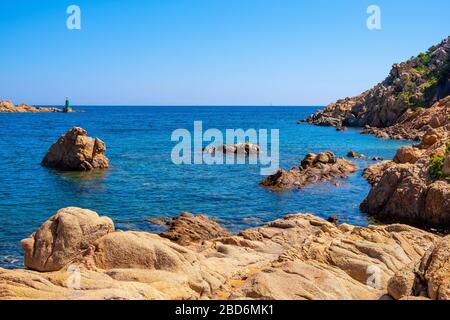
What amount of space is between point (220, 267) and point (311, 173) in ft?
99.1

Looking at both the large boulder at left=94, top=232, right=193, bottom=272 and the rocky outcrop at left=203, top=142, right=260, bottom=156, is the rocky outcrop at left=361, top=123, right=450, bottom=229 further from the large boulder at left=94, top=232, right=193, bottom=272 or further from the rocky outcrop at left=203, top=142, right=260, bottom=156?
the rocky outcrop at left=203, top=142, right=260, bottom=156

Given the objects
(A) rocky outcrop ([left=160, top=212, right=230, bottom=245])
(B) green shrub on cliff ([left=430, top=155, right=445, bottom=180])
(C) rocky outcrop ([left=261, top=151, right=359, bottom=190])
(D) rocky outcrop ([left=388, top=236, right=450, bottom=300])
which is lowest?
(A) rocky outcrop ([left=160, top=212, right=230, bottom=245])

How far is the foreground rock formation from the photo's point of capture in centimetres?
1270

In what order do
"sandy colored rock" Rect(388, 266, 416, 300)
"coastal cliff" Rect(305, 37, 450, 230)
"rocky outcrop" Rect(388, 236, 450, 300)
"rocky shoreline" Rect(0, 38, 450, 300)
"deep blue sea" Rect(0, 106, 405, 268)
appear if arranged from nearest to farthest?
1. "rocky outcrop" Rect(388, 236, 450, 300)
2. "rocky shoreline" Rect(0, 38, 450, 300)
3. "sandy colored rock" Rect(388, 266, 416, 300)
4. "coastal cliff" Rect(305, 37, 450, 230)
5. "deep blue sea" Rect(0, 106, 405, 268)

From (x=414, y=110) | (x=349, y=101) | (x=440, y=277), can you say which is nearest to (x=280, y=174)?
(x=440, y=277)

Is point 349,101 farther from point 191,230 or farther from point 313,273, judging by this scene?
point 313,273

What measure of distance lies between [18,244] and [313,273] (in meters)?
17.7

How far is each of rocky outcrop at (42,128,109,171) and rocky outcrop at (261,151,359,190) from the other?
19.3 metres

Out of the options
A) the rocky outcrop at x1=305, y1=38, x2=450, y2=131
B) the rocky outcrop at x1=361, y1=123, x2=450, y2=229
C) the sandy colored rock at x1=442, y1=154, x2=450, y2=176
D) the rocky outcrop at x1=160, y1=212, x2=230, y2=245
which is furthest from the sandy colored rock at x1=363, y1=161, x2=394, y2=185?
the rocky outcrop at x1=305, y1=38, x2=450, y2=131

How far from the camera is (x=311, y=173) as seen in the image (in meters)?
46.7

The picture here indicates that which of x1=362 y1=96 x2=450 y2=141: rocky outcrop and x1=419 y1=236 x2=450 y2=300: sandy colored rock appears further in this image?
x1=362 y1=96 x2=450 y2=141: rocky outcrop

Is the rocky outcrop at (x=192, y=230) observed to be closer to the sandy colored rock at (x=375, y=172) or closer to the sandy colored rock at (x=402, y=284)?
the sandy colored rock at (x=402, y=284)

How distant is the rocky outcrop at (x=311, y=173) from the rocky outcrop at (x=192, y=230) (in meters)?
15.1
